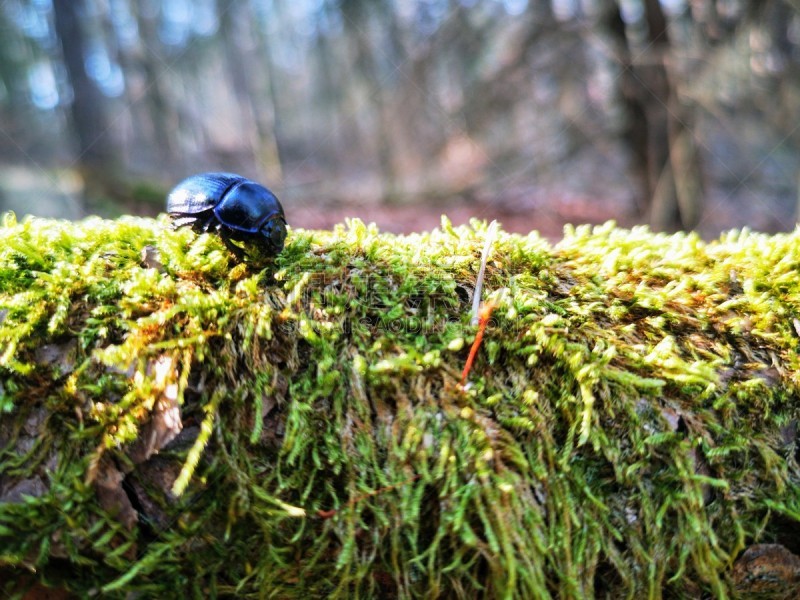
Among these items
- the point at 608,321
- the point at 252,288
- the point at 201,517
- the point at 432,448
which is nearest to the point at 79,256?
the point at 252,288

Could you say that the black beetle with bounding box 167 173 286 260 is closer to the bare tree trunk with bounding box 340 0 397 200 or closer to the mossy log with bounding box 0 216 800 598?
the mossy log with bounding box 0 216 800 598

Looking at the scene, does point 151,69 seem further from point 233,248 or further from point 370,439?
point 370,439

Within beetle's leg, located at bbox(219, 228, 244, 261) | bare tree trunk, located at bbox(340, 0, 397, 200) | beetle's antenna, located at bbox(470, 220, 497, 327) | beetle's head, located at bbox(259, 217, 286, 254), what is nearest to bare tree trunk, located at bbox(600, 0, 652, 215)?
bare tree trunk, located at bbox(340, 0, 397, 200)

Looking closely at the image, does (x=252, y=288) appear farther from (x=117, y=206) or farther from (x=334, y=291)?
(x=117, y=206)

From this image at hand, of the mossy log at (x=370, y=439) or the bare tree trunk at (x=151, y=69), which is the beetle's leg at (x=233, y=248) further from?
the bare tree trunk at (x=151, y=69)

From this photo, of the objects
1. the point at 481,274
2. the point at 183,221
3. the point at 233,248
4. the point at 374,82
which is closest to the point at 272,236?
the point at 233,248

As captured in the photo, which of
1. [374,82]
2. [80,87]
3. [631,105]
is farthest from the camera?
[374,82]
